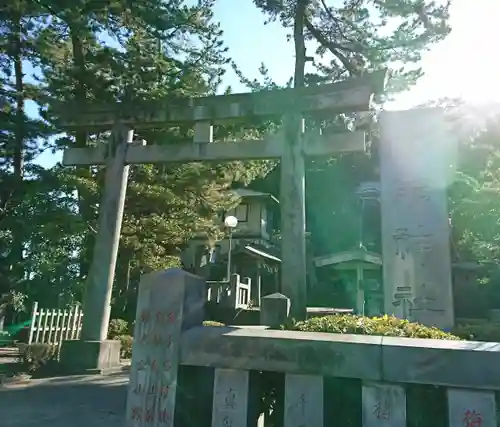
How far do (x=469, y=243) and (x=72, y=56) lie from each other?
14.5 m

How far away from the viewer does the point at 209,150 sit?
1026 centimetres

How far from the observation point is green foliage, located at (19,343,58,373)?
30.8ft

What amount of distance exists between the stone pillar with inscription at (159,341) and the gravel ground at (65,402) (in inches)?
97.1

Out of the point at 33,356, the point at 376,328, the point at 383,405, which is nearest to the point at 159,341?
the point at 383,405

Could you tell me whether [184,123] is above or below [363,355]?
above

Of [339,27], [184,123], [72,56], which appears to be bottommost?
[184,123]

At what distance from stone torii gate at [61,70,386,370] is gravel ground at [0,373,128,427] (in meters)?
1.28

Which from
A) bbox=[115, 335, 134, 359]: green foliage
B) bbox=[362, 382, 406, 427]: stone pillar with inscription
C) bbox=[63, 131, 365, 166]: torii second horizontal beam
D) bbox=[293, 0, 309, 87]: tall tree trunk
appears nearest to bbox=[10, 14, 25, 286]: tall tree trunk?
bbox=[63, 131, 365, 166]: torii second horizontal beam

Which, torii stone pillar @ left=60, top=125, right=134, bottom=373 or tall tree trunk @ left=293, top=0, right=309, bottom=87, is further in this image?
tall tree trunk @ left=293, top=0, right=309, bottom=87

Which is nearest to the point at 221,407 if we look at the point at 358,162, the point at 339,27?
the point at 339,27

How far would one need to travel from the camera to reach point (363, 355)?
279 centimetres

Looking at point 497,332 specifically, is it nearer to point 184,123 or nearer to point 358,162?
point 184,123

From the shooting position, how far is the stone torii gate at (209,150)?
366 inches

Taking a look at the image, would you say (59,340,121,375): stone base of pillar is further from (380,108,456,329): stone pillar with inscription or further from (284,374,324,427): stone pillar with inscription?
(284,374,324,427): stone pillar with inscription
